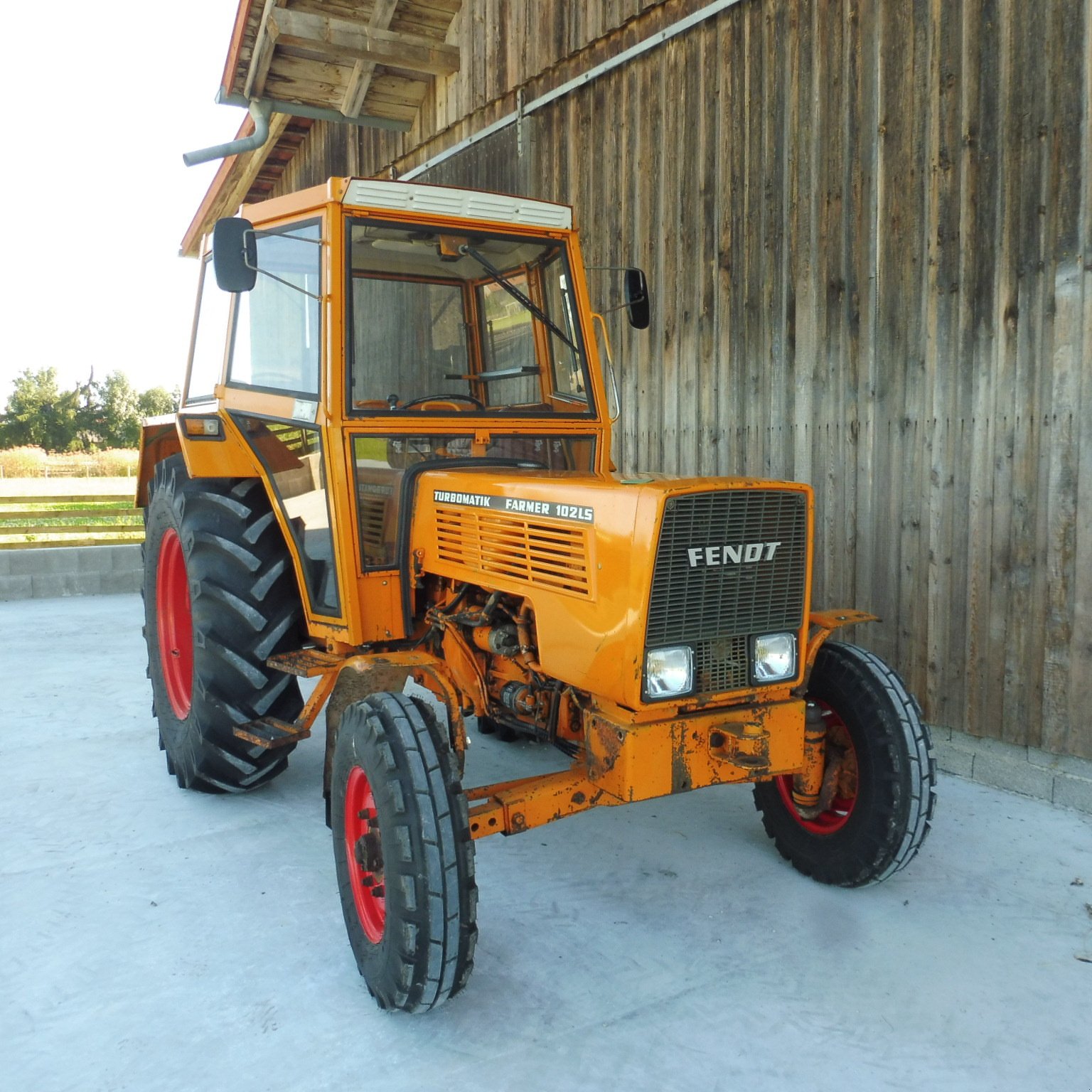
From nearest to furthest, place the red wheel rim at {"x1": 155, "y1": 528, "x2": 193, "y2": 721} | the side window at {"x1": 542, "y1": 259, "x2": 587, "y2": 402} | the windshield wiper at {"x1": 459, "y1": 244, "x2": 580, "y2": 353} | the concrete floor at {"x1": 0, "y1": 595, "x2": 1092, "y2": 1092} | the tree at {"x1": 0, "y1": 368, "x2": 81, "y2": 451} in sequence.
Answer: the concrete floor at {"x1": 0, "y1": 595, "x2": 1092, "y2": 1092}, the windshield wiper at {"x1": 459, "y1": 244, "x2": 580, "y2": 353}, the side window at {"x1": 542, "y1": 259, "x2": 587, "y2": 402}, the red wheel rim at {"x1": 155, "y1": 528, "x2": 193, "y2": 721}, the tree at {"x1": 0, "y1": 368, "x2": 81, "y2": 451}

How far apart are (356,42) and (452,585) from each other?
5.45 metres

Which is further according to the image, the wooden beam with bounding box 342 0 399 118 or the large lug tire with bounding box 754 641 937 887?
the wooden beam with bounding box 342 0 399 118

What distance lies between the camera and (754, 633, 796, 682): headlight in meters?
2.81

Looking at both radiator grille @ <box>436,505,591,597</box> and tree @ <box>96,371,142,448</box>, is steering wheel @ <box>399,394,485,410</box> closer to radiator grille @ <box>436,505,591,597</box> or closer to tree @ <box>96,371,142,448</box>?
radiator grille @ <box>436,505,591,597</box>

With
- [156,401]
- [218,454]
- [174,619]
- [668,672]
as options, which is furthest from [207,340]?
[156,401]

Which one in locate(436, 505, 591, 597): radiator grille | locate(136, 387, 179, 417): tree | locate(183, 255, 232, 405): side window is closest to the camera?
locate(436, 505, 591, 597): radiator grille

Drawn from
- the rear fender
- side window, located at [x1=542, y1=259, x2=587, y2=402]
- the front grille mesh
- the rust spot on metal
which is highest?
side window, located at [x1=542, y1=259, x2=587, y2=402]

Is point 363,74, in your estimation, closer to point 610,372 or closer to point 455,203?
point 455,203

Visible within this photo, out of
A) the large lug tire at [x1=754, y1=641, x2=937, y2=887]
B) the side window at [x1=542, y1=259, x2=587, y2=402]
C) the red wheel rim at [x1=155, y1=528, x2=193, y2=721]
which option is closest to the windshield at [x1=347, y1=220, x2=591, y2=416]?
the side window at [x1=542, y1=259, x2=587, y2=402]

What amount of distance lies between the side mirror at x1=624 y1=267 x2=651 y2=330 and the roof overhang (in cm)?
445

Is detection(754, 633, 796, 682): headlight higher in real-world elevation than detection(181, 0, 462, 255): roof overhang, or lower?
lower

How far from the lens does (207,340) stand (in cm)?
429

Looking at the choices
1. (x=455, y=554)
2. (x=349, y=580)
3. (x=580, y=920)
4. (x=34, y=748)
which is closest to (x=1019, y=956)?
(x=580, y=920)

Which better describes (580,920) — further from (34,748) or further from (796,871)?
(34,748)
